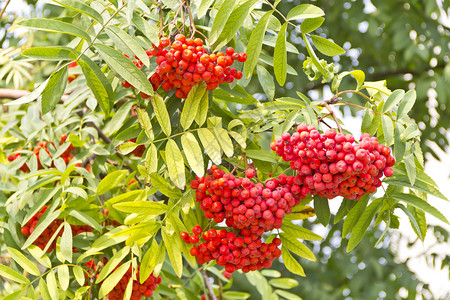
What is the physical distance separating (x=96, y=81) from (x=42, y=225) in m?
0.53

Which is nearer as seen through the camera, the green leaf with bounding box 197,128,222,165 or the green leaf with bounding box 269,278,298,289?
the green leaf with bounding box 197,128,222,165

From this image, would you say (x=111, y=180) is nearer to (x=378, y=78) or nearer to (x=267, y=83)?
(x=267, y=83)

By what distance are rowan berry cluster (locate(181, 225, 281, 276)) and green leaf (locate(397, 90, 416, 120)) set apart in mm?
517

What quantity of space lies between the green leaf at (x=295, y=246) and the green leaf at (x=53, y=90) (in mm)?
Result: 774

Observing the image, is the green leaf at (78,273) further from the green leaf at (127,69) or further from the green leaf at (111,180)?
the green leaf at (127,69)

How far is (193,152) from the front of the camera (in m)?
1.46

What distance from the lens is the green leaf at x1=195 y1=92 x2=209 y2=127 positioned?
149 centimetres

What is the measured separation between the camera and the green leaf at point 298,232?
1585 millimetres

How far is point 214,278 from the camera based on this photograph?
309cm

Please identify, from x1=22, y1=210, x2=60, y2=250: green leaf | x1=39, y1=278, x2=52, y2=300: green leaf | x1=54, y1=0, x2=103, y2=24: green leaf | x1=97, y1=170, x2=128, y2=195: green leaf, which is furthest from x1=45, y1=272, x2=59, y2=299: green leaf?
x1=54, y1=0, x2=103, y2=24: green leaf

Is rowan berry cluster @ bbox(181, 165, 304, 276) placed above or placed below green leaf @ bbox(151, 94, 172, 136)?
below

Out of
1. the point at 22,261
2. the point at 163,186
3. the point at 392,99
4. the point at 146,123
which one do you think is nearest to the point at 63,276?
the point at 22,261

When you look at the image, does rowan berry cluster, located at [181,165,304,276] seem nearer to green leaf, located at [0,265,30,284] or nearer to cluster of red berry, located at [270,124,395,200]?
cluster of red berry, located at [270,124,395,200]

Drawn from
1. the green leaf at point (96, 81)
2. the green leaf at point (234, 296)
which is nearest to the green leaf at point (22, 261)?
the green leaf at point (96, 81)
